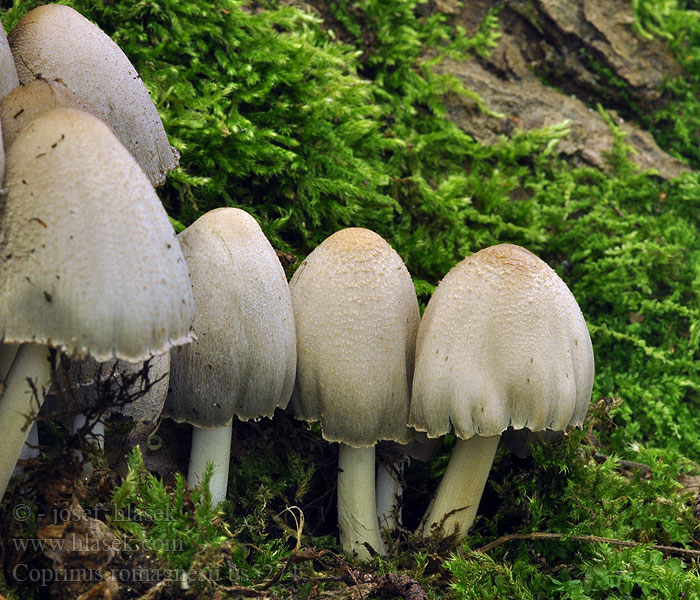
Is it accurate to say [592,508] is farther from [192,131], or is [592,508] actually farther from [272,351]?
[192,131]

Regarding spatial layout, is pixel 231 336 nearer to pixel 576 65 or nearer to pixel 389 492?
pixel 389 492

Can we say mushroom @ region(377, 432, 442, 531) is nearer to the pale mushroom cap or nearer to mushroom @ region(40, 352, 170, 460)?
mushroom @ region(40, 352, 170, 460)

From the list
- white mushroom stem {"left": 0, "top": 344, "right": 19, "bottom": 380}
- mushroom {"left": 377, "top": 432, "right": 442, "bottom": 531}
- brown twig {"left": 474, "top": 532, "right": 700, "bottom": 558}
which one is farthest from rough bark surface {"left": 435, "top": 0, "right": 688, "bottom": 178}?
white mushroom stem {"left": 0, "top": 344, "right": 19, "bottom": 380}

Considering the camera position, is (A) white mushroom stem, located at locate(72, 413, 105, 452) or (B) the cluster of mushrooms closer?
(B) the cluster of mushrooms

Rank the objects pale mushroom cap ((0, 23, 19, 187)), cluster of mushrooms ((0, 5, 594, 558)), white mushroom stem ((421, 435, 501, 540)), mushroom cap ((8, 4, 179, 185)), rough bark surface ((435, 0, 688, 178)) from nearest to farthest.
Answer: cluster of mushrooms ((0, 5, 594, 558))
pale mushroom cap ((0, 23, 19, 187))
mushroom cap ((8, 4, 179, 185))
white mushroom stem ((421, 435, 501, 540))
rough bark surface ((435, 0, 688, 178))

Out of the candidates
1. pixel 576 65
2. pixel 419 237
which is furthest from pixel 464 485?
pixel 576 65

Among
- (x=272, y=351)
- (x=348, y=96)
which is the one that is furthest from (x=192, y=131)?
(x=272, y=351)

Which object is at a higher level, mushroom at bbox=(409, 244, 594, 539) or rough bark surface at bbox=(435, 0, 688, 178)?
rough bark surface at bbox=(435, 0, 688, 178)
